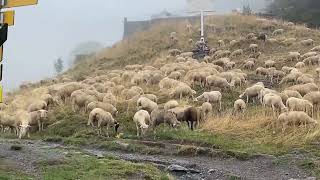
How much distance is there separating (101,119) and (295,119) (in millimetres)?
7609

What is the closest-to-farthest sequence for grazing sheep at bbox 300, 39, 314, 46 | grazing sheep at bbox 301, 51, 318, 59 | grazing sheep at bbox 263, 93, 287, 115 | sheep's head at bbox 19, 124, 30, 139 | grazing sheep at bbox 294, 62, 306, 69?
1. grazing sheep at bbox 263, 93, 287, 115
2. sheep's head at bbox 19, 124, 30, 139
3. grazing sheep at bbox 294, 62, 306, 69
4. grazing sheep at bbox 301, 51, 318, 59
5. grazing sheep at bbox 300, 39, 314, 46

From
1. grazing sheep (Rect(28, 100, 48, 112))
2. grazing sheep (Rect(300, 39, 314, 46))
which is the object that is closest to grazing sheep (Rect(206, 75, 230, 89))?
grazing sheep (Rect(28, 100, 48, 112))

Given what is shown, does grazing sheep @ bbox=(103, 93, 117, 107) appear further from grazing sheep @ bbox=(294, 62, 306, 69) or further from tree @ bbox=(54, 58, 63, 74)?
tree @ bbox=(54, 58, 63, 74)

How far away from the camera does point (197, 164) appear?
16.9 metres

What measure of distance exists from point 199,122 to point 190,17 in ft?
144

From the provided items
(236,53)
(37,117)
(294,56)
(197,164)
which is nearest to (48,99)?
(37,117)

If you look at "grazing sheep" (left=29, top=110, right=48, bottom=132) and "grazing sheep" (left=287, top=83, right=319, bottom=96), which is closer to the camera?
"grazing sheep" (left=29, top=110, right=48, bottom=132)

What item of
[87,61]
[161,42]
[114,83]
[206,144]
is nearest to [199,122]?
[206,144]

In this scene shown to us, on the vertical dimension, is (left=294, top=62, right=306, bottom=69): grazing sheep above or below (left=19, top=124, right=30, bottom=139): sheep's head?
above

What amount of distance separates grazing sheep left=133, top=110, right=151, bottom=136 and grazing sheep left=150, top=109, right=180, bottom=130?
11.5 inches

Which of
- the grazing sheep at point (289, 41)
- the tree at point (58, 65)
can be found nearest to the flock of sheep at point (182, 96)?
the grazing sheep at point (289, 41)

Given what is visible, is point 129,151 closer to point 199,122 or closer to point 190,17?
point 199,122

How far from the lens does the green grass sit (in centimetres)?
1345

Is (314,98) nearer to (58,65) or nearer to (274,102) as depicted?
(274,102)
